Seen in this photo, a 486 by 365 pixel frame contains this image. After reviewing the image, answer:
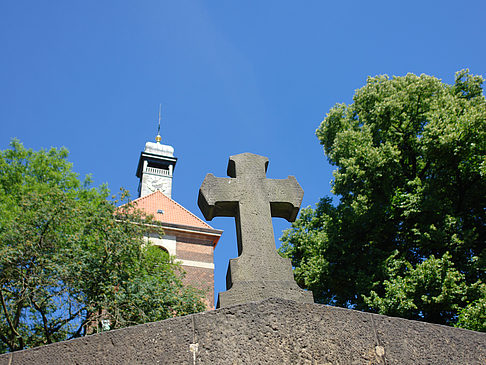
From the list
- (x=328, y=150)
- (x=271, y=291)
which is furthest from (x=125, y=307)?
(x=328, y=150)

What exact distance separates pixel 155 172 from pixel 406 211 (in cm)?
3389

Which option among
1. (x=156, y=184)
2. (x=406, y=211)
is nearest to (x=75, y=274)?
(x=406, y=211)

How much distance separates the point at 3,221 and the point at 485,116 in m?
14.5

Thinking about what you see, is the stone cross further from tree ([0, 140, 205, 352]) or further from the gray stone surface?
tree ([0, 140, 205, 352])

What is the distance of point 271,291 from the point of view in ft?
12.2

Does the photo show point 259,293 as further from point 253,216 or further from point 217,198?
point 217,198

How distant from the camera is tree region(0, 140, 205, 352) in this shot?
10.8 metres

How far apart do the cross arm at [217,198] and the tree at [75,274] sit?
289 inches

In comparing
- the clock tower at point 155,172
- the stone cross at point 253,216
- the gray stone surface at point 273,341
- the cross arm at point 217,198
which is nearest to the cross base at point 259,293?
the stone cross at point 253,216

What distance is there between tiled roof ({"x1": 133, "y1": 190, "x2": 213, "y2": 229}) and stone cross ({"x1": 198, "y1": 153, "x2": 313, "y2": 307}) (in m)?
23.3

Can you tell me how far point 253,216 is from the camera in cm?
429

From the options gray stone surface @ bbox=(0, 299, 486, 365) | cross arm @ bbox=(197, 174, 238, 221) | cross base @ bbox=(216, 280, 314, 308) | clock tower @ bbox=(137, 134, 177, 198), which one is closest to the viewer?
gray stone surface @ bbox=(0, 299, 486, 365)

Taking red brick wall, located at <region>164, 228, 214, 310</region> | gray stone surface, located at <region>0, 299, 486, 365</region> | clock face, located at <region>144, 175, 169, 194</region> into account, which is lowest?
gray stone surface, located at <region>0, 299, 486, 365</region>

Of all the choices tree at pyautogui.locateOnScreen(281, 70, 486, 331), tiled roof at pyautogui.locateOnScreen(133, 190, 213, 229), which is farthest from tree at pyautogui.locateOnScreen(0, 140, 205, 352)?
tiled roof at pyautogui.locateOnScreen(133, 190, 213, 229)
